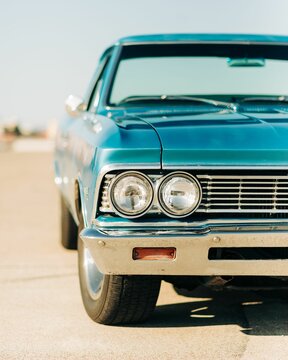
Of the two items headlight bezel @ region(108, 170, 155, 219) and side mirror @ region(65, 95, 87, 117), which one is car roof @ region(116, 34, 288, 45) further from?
headlight bezel @ region(108, 170, 155, 219)

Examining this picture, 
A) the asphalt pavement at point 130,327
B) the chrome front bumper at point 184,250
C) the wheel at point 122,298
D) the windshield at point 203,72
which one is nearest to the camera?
the chrome front bumper at point 184,250

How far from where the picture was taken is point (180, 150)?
3.73m

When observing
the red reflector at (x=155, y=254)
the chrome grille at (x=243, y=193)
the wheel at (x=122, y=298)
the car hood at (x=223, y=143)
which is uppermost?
the car hood at (x=223, y=143)

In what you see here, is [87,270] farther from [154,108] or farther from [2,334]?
[154,108]

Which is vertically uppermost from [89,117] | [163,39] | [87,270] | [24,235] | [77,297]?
[163,39]

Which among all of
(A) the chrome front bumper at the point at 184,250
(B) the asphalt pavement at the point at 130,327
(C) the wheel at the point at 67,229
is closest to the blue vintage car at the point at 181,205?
(A) the chrome front bumper at the point at 184,250

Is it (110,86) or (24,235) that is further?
(24,235)

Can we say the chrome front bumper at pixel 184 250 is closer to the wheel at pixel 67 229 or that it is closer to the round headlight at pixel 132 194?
the round headlight at pixel 132 194

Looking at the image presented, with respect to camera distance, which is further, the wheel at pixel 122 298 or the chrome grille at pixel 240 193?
the wheel at pixel 122 298

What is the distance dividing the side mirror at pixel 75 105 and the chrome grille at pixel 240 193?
6.01 feet

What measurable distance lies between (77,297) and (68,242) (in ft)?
5.73

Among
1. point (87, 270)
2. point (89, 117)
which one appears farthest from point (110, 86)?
point (87, 270)

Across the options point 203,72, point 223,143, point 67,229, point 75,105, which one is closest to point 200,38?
point 203,72

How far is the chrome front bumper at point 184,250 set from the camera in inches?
145
